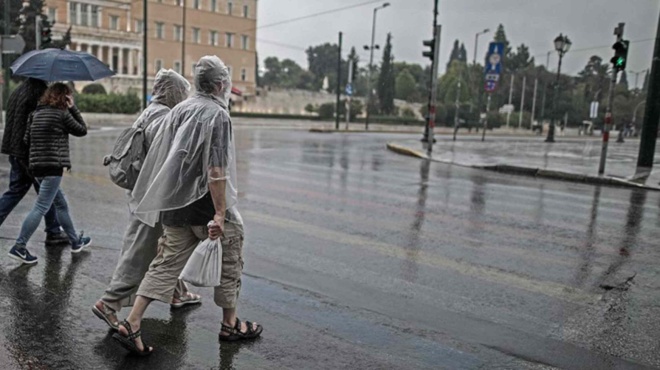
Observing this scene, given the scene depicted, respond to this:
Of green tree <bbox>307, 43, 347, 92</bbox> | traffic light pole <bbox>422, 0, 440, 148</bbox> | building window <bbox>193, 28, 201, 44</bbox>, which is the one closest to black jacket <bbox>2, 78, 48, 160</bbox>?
traffic light pole <bbox>422, 0, 440, 148</bbox>

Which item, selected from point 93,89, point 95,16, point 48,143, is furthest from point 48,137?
point 95,16

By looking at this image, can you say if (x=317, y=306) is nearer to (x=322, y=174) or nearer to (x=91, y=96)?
(x=322, y=174)

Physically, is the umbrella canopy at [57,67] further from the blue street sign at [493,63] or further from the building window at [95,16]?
the building window at [95,16]

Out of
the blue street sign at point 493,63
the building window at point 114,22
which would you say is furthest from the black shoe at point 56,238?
the building window at point 114,22

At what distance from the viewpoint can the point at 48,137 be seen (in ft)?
17.9

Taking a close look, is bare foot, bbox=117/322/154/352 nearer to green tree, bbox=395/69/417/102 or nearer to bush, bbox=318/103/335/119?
bush, bbox=318/103/335/119

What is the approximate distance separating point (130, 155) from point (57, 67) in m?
1.82

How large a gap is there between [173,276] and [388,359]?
4.84ft

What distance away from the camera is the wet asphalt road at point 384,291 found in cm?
395

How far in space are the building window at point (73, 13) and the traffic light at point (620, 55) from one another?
62613 mm

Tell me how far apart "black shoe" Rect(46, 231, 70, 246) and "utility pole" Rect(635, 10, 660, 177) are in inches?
599

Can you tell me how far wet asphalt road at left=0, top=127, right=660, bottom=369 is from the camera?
395 centimetres

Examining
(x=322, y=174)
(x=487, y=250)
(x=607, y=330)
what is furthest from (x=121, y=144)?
(x=322, y=174)

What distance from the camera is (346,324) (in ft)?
14.7
